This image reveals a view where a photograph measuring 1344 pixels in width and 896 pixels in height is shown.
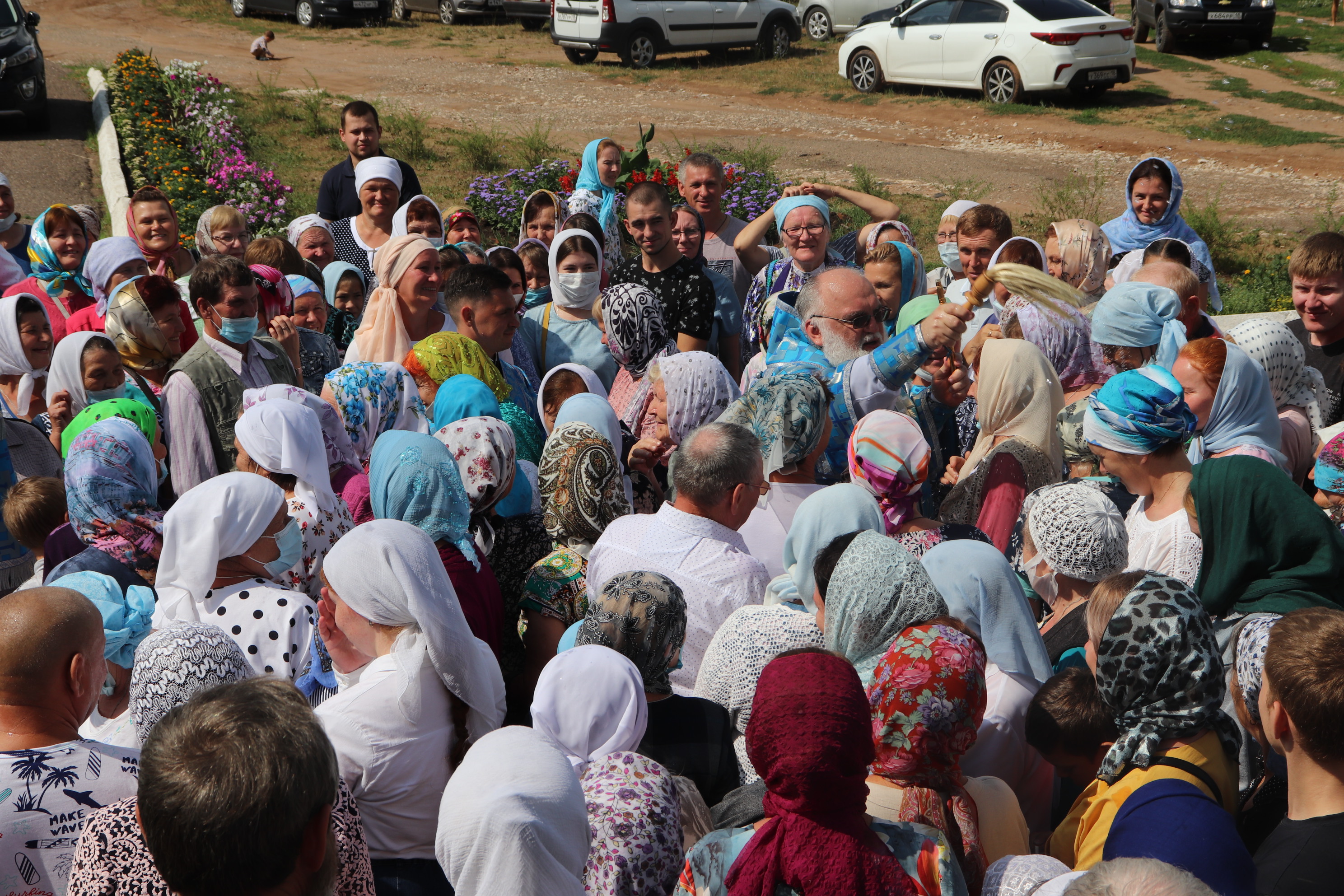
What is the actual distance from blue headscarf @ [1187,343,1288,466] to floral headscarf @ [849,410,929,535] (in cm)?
144

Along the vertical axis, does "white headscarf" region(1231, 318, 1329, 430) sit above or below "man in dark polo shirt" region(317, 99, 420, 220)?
below

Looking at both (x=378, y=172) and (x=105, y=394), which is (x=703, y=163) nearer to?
(x=378, y=172)

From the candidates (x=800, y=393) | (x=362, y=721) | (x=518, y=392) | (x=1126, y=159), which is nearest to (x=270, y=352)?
(x=518, y=392)

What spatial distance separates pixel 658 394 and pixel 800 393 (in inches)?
33.3

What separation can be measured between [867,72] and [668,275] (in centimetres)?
1521

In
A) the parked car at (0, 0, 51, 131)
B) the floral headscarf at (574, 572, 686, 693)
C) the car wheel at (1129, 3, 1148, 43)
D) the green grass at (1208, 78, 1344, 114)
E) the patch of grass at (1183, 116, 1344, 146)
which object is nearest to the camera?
the floral headscarf at (574, 572, 686, 693)

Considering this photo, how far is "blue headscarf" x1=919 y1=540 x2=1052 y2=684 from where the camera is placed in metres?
3.04

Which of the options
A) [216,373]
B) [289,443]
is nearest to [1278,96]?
[216,373]

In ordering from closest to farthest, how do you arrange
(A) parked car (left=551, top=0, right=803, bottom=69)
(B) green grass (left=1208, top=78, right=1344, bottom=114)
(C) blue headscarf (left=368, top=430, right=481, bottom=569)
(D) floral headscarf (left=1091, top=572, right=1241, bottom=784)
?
(D) floral headscarf (left=1091, top=572, right=1241, bottom=784)
(C) blue headscarf (left=368, top=430, right=481, bottom=569)
(B) green grass (left=1208, top=78, right=1344, bottom=114)
(A) parked car (left=551, top=0, right=803, bottom=69)

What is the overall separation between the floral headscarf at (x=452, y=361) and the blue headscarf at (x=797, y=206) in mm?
2088

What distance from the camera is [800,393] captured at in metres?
3.93

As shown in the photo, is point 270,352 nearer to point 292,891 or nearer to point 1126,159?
point 292,891

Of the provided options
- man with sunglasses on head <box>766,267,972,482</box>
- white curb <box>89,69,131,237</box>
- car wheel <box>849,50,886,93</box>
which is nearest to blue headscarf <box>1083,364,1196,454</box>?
man with sunglasses on head <box>766,267,972,482</box>

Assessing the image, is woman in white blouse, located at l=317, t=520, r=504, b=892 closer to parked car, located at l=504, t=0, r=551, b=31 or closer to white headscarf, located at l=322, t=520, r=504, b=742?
white headscarf, located at l=322, t=520, r=504, b=742
